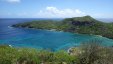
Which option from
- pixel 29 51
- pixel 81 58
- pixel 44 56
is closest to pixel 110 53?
pixel 81 58

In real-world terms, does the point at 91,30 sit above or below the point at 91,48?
below

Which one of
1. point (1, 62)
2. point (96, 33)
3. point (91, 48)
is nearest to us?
point (1, 62)

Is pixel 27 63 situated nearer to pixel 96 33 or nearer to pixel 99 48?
pixel 99 48

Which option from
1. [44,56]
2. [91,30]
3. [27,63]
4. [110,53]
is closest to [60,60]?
[44,56]

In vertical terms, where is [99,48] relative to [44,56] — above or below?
above

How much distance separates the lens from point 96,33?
590 feet

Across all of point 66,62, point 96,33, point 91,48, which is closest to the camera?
point 91,48

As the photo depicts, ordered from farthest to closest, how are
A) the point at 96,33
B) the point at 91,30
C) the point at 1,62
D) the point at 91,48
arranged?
the point at 91,30 < the point at 96,33 < the point at 91,48 < the point at 1,62

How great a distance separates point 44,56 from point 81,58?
455 inches

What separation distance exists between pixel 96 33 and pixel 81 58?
13118 centimetres

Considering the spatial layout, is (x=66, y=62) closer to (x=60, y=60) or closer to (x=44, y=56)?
(x=60, y=60)

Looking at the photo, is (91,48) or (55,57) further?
Result: (55,57)

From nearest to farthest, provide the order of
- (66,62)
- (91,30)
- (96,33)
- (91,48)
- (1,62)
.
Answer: (1,62) → (91,48) → (66,62) → (96,33) → (91,30)

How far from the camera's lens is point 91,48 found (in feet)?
166
